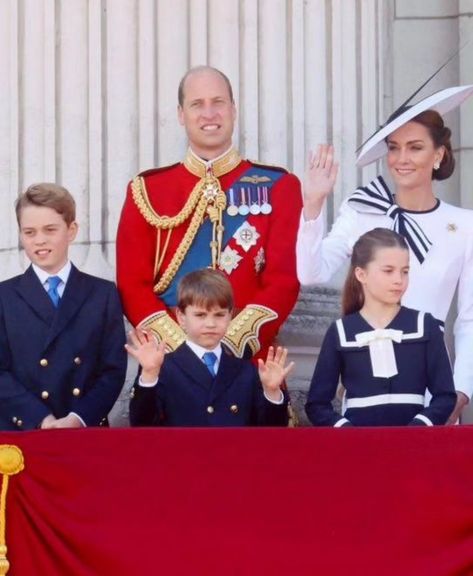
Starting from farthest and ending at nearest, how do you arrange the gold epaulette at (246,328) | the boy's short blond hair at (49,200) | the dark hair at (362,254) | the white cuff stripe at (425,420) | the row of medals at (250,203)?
the row of medals at (250,203) < the gold epaulette at (246,328) < the boy's short blond hair at (49,200) < the dark hair at (362,254) < the white cuff stripe at (425,420)

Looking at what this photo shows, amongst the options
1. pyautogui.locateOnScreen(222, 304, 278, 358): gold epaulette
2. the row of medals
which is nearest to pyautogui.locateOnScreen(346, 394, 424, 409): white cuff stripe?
pyautogui.locateOnScreen(222, 304, 278, 358): gold epaulette

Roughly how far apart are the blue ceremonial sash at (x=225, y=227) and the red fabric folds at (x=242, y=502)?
1.11 metres

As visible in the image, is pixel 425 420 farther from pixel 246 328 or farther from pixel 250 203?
pixel 250 203

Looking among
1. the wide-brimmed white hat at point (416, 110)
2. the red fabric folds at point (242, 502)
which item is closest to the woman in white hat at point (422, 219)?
the wide-brimmed white hat at point (416, 110)

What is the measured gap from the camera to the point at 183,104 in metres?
6.82

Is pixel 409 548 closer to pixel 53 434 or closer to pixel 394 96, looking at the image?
pixel 53 434

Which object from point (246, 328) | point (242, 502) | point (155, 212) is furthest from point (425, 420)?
point (155, 212)

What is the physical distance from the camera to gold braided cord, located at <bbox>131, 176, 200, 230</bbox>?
6.77 m

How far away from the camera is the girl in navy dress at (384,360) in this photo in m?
6.07

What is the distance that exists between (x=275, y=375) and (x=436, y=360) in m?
0.46

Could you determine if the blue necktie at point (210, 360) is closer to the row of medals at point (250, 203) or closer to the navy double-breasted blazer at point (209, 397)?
the navy double-breasted blazer at point (209, 397)

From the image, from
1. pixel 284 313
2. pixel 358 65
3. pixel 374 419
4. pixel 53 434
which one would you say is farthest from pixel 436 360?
pixel 358 65

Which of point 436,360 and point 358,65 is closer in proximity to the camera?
point 436,360

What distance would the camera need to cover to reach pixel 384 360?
6082 millimetres
